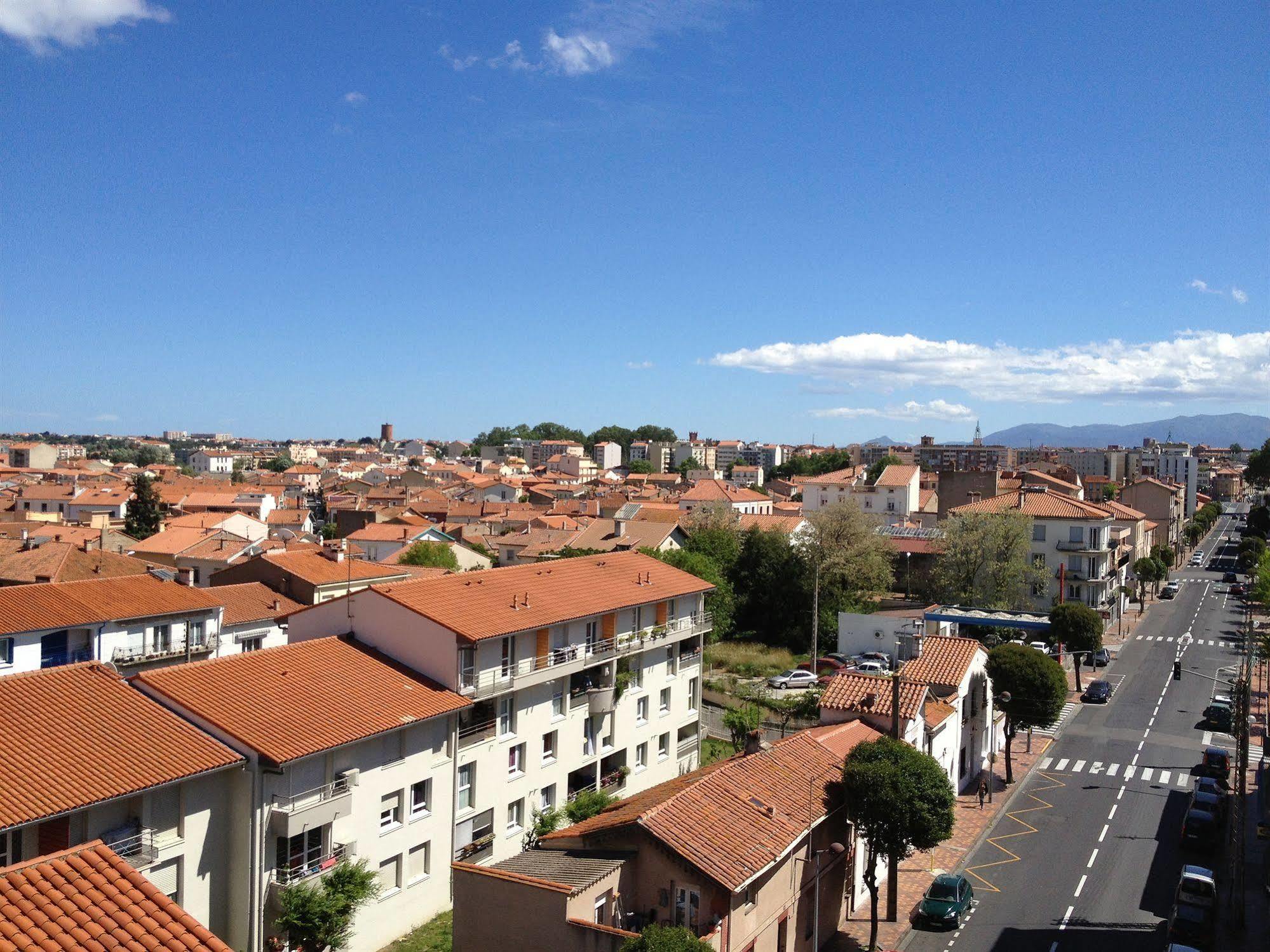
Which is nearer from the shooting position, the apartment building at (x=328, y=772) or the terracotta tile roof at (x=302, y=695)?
the apartment building at (x=328, y=772)

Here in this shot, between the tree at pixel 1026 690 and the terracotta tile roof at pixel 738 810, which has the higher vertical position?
the terracotta tile roof at pixel 738 810

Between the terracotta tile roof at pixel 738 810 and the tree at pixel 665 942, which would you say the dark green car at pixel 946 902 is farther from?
the tree at pixel 665 942

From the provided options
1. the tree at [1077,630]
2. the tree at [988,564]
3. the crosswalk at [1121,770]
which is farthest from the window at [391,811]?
the tree at [988,564]

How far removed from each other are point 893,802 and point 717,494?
8030cm

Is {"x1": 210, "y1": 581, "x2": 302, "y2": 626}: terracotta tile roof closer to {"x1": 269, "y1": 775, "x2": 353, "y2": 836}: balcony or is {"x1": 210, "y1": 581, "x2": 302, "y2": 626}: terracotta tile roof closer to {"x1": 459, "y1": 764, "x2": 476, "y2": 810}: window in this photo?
{"x1": 459, "y1": 764, "x2": 476, "y2": 810}: window

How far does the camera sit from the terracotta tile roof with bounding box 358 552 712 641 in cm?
2681

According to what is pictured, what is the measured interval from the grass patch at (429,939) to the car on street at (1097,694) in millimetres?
→ 33744

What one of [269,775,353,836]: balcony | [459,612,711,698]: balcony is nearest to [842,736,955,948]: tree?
[459,612,711,698]: balcony

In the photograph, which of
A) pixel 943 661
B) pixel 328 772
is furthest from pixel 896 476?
pixel 328 772

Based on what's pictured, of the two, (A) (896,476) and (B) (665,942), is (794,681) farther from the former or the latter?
(A) (896,476)

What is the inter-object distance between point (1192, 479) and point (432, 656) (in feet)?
522

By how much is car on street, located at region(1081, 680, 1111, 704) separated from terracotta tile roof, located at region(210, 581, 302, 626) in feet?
122

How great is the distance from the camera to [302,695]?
22.4 metres

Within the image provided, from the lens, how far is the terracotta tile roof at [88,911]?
26.0 ft
